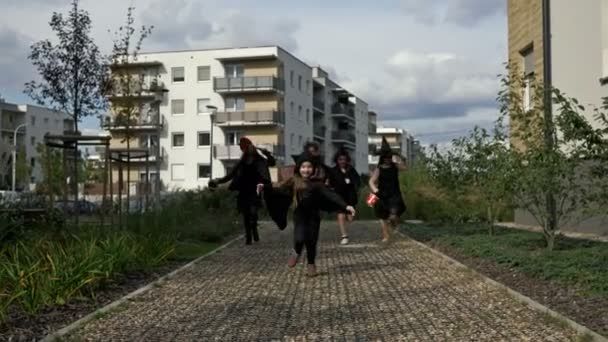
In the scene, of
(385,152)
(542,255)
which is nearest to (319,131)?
(385,152)

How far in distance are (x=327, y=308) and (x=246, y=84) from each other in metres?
66.0

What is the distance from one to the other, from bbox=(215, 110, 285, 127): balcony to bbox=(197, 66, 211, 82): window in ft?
13.7

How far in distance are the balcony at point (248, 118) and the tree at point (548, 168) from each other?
6080 cm

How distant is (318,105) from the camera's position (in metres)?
91.8

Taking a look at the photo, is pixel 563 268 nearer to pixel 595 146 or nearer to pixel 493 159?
pixel 595 146

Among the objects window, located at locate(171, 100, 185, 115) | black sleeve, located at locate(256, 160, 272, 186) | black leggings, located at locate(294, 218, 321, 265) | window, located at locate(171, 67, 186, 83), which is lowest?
black leggings, located at locate(294, 218, 321, 265)

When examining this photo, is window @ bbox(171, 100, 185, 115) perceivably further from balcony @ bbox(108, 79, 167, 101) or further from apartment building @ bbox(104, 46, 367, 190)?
balcony @ bbox(108, 79, 167, 101)

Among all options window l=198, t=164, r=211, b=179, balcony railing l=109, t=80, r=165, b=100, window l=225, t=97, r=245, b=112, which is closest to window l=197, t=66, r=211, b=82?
window l=225, t=97, r=245, b=112

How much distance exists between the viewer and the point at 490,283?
358 inches

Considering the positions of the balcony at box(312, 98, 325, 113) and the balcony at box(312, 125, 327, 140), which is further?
the balcony at box(312, 125, 327, 140)

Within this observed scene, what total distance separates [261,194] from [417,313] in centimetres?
670

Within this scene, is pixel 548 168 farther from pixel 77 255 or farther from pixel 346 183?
pixel 77 255

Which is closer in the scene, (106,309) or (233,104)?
(106,309)

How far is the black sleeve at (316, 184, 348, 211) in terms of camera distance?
34.4 feet
